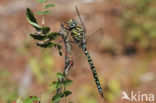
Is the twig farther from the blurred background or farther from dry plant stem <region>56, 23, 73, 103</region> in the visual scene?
the blurred background

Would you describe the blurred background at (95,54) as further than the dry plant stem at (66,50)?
Yes

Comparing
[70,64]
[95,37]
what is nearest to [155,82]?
[95,37]

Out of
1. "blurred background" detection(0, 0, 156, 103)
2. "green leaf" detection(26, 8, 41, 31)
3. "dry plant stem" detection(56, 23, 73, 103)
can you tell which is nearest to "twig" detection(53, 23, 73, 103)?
"dry plant stem" detection(56, 23, 73, 103)

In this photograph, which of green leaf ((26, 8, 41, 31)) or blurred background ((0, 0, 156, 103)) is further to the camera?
blurred background ((0, 0, 156, 103))

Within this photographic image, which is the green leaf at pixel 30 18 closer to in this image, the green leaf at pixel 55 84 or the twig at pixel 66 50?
the twig at pixel 66 50

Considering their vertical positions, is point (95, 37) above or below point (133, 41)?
below

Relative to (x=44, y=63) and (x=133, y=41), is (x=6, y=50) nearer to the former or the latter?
(x=44, y=63)

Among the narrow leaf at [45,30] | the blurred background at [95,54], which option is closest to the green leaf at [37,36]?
the narrow leaf at [45,30]

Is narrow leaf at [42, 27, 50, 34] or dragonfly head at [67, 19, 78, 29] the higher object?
dragonfly head at [67, 19, 78, 29]

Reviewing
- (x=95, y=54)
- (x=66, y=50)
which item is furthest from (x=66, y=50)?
(x=95, y=54)
